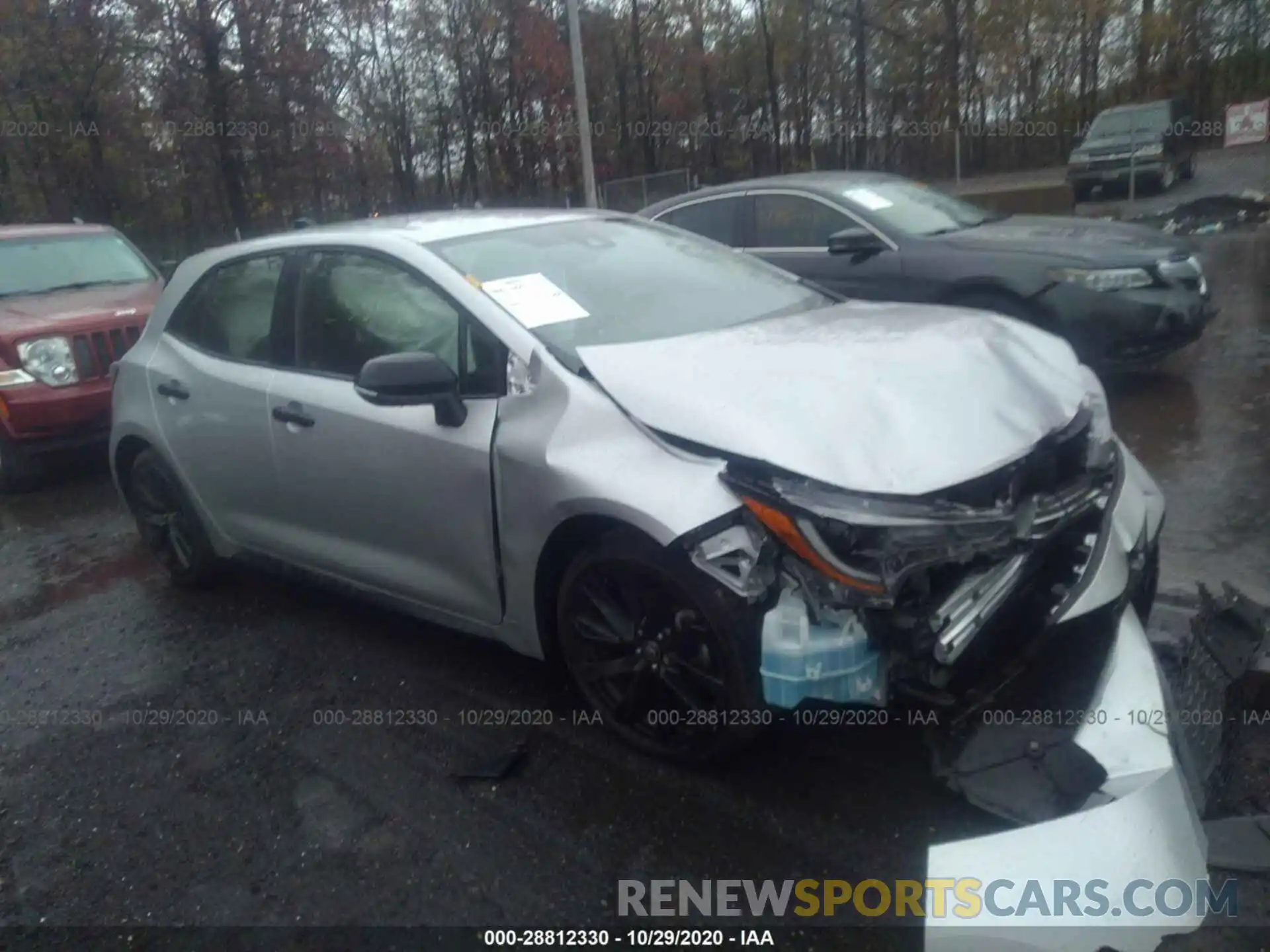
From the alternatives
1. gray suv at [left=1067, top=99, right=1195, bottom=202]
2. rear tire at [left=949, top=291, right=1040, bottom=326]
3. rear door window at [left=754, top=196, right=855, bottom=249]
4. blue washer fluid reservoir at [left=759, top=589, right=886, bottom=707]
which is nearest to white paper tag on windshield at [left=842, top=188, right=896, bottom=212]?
rear door window at [left=754, top=196, right=855, bottom=249]

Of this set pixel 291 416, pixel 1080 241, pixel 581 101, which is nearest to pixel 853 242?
pixel 1080 241

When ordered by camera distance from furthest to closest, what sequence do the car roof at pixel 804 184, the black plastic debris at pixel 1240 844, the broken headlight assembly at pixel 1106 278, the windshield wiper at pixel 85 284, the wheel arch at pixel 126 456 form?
the windshield wiper at pixel 85 284
the car roof at pixel 804 184
the broken headlight assembly at pixel 1106 278
the wheel arch at pixel 126 456
the black plastic debris at pixel 1240 844

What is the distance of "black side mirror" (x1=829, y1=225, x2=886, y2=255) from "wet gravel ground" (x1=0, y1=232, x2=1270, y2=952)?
240 cm

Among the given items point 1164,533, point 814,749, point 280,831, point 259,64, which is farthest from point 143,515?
point 259,64

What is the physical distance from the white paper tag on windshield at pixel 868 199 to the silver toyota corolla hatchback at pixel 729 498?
3371 millimetres

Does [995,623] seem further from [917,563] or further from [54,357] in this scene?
[54,357]

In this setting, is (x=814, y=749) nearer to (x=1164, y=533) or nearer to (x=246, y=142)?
(x=1164, y=533)

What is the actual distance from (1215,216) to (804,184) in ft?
32.0

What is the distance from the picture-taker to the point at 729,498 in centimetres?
282

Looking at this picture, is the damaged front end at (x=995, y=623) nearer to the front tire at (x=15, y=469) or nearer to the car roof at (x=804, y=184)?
the car roof at (x=804, y=184)

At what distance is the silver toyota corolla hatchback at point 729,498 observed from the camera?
104 inches

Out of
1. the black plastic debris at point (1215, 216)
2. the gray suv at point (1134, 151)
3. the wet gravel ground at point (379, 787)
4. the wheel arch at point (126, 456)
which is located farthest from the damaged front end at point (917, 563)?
the gray suv at point (1134, 151)

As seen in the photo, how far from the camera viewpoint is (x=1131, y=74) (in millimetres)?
30375

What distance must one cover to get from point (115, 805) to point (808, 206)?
5934mm
